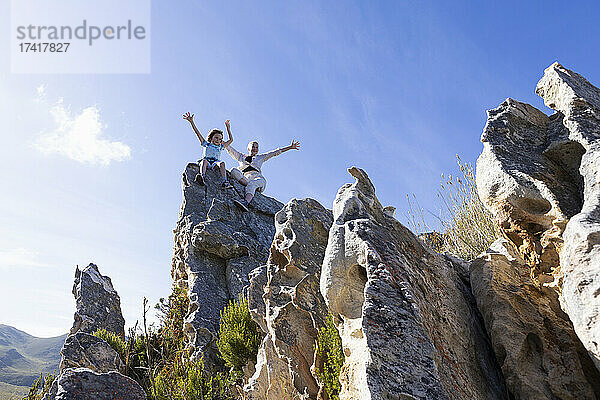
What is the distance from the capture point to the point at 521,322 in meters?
3.85

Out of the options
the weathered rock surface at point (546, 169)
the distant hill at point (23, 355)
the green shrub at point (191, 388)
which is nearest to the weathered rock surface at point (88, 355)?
the green shrub at point (191, 388)

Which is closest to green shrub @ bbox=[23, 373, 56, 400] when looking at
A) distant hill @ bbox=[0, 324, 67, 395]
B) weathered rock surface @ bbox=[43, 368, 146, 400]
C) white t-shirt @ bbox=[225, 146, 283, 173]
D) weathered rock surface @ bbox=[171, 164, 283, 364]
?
weathered rock surface @ bbox=[171, 164, 283, 364]

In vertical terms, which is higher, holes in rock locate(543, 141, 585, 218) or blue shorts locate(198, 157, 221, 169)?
blue shorts locate(198, 157, 221, 169)

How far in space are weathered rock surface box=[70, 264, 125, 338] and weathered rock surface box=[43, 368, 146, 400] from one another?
695cm

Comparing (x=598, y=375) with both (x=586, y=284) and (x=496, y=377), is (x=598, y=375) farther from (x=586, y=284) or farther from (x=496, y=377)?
(x=586, y=284)

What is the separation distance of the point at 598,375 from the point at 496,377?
79cm

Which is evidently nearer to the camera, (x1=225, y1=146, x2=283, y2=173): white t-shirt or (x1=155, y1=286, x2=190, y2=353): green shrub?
(x1=155, y1=286, x2=190, y2=353): green shrub

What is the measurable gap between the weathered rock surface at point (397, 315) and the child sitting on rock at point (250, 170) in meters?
8.74

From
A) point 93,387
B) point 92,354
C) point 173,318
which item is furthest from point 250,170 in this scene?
point 93,387

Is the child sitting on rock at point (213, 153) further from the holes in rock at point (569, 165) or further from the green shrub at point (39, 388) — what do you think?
the holes in rock at point (569, 165)

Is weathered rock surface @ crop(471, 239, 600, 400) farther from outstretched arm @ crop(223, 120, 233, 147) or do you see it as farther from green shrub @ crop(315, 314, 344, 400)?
outstretched arm @ crop(223, 120, 233, 147)

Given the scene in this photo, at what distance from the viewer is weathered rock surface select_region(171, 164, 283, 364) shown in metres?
9.83

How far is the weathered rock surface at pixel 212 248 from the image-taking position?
9.83 metres

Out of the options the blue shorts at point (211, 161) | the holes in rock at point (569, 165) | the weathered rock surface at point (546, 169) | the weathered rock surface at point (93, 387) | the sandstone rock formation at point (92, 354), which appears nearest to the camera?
the weathered rock surface at point (546, 169)
